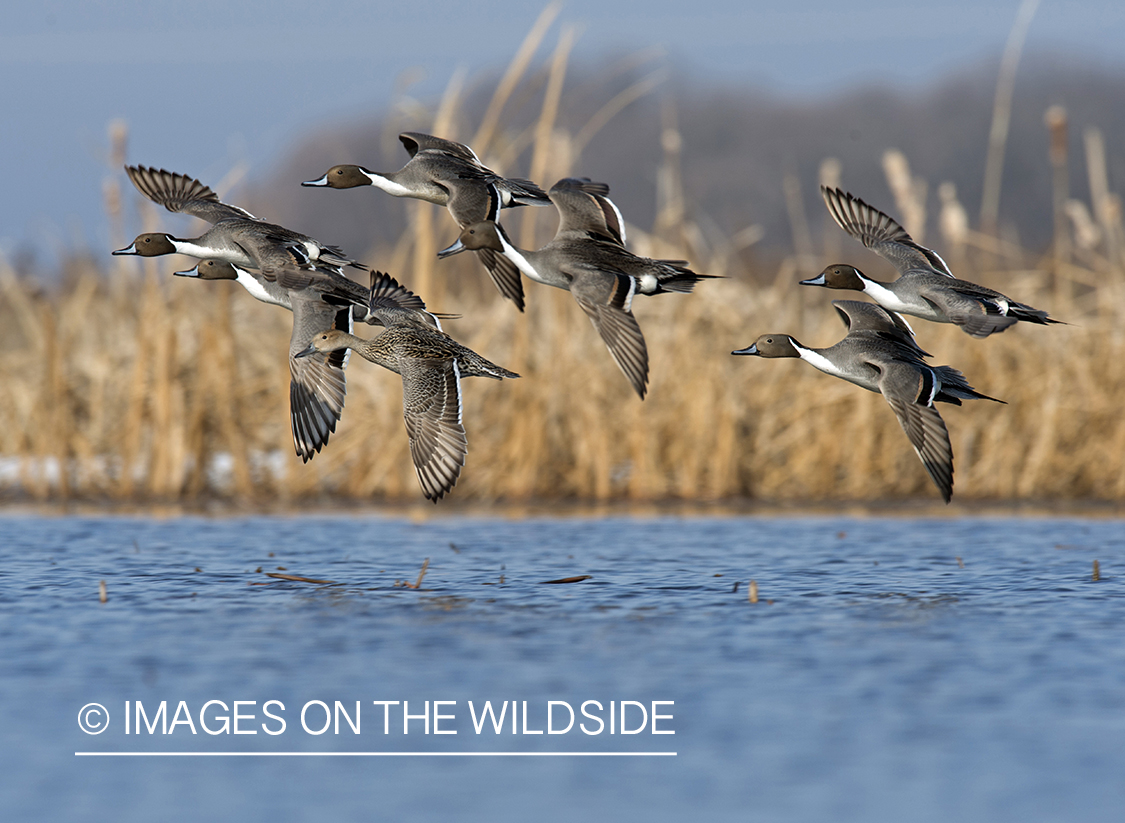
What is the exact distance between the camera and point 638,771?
4.52 metres

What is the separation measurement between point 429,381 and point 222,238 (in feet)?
2.87

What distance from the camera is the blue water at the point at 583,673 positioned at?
14.1 ft

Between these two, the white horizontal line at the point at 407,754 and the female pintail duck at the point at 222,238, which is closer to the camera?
the white horizontal line at the point at 407,754

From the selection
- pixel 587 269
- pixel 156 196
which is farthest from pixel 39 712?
pixel 587 269

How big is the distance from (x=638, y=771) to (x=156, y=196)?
2761 millimetres

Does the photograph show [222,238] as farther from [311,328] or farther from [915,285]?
[915,285]

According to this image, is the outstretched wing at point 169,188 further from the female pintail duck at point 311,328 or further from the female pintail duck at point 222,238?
the female pintail duck at point 311,328

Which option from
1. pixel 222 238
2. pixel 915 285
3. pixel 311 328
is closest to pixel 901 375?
pixel 915 285

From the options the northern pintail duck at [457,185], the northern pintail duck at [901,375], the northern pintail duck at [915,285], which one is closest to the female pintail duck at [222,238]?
the northern pintail duck at [457,185]

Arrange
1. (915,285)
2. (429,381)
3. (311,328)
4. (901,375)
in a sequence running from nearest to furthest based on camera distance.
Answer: (311,328)
(915,285)
(901,375)
(429,381)

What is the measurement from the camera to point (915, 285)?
17.0ft

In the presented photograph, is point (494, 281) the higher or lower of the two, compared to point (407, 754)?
higher

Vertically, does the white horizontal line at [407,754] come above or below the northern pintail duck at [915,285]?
below

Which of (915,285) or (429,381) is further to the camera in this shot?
(429,381)
